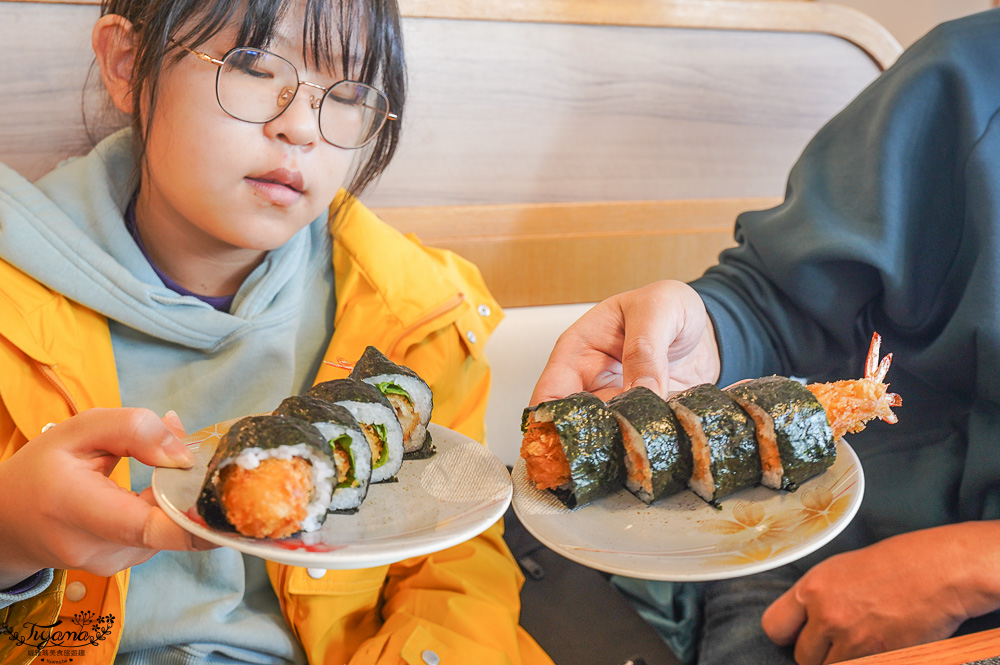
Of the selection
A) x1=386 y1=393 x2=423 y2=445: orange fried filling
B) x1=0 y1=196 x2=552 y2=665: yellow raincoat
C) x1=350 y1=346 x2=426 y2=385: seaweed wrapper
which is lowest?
x1=0 y1=196 x2=552 y2=665: yellow raincoat

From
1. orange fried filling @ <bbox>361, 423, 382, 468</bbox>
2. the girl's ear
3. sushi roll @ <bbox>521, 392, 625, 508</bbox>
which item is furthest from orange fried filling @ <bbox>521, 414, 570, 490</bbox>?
the girl's ear

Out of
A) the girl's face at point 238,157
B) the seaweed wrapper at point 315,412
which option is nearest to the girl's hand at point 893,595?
the seaweed wrapper at point 315,412

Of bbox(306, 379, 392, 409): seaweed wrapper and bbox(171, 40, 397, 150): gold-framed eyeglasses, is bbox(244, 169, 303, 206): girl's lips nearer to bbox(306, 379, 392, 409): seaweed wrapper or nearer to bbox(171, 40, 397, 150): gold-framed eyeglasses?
bbox(171, 40, 397, 150): gold-framed eyeglasses

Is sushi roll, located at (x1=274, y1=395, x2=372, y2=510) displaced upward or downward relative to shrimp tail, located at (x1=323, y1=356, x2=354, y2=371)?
upward

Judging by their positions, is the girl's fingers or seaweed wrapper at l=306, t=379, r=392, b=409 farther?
seaweed wrapper at l=306, t=379, r=392, b=409

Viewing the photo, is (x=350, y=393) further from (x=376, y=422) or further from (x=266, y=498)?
(x=266, y=498)

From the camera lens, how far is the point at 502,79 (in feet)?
6.26

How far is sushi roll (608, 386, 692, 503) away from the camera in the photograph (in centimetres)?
96

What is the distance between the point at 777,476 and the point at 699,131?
1.49 m

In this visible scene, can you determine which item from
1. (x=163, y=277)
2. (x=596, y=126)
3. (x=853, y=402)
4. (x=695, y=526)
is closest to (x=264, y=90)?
(x=163, y=277)

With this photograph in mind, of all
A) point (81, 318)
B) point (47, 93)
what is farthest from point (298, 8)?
point (47, 93)

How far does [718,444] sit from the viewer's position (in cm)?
98

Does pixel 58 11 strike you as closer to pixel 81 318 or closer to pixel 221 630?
pixel 81 318

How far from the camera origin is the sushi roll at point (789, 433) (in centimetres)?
97
